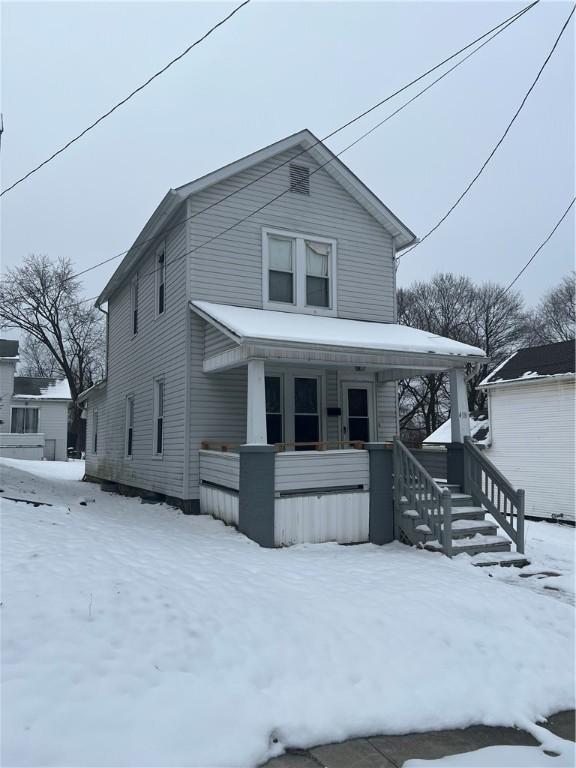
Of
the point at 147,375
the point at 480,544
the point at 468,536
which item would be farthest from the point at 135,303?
the point at 480,544

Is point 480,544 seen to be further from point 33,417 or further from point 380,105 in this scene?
point 33,417

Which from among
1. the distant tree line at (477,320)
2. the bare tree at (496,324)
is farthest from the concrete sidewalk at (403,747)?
the bare tree at (496,324)

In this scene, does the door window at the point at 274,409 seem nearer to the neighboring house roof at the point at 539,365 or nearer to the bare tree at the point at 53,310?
the neighboring house roof at the point at 539,365

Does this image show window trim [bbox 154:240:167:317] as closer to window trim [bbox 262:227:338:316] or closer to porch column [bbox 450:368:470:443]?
window trim [bbox 262:227:338:316]

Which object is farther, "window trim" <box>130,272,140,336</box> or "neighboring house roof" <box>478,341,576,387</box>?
"neighboring house roof" <box>478,341,576,387</box>

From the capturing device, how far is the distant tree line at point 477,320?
1542 inches

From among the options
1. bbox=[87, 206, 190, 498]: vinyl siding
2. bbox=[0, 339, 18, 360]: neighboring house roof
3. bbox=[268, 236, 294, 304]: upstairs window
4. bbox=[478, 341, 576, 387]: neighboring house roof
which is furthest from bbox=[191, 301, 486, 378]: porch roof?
bbox=[0, 339, 18, 360]: neighboring house roof

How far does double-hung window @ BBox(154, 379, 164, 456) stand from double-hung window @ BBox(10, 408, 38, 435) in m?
24.4

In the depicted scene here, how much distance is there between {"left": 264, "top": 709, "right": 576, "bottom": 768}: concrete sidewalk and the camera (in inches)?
135

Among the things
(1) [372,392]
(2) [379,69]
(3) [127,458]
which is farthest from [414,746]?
(2) [379,69]

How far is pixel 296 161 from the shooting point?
12078 millimetres

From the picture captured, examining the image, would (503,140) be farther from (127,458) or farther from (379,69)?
(127,458)

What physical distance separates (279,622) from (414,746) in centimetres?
154

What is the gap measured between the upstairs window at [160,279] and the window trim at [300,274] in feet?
7.89
